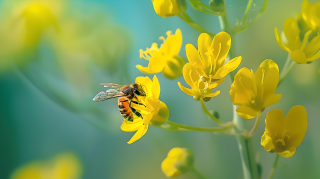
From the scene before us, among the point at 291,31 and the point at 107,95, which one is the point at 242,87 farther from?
the point at 107,95

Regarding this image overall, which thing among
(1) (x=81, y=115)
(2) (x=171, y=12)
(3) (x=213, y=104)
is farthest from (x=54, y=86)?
(2) (x=171, y=12)

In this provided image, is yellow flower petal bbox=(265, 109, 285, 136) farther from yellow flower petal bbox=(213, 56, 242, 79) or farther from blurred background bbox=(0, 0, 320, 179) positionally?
blurred background bbox=(0, 0, 320, 179)

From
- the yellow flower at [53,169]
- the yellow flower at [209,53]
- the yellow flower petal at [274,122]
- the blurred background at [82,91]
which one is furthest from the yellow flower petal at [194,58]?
the yellow flower at [53,169]

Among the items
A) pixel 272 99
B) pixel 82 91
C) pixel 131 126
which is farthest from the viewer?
pixel 82 91

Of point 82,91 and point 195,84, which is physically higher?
point 195,84

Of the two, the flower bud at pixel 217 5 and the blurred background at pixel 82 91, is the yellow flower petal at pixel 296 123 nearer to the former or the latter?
the flower bud at pixel 217 5

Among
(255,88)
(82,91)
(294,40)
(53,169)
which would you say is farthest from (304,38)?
(53,169)

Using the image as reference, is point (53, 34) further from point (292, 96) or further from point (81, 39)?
point (292, 96)

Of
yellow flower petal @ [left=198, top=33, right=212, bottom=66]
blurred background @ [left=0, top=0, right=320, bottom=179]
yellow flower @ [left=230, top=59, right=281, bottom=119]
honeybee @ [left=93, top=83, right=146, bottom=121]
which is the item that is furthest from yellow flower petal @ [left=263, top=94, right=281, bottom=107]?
blurred background @ [left=0, top=0, right=320, bottom=179]
